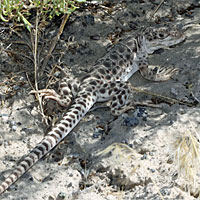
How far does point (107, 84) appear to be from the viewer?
19.4 ft

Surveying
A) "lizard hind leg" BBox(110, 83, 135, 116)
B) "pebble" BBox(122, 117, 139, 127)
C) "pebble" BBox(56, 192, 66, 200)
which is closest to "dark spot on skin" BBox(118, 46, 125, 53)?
"lizard hind leg" BBox(110, 83, 135, 116)

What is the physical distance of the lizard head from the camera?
6.84m

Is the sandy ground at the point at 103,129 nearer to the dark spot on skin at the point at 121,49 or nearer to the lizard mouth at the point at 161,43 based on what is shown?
the lizard mouth at the point at 161,43

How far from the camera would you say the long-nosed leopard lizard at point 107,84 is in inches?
191

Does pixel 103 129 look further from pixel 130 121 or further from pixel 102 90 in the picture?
pixel 102 90

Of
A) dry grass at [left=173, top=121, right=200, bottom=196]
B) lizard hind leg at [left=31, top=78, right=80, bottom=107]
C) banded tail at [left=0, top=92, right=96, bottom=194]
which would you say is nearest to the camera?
dry grass at [left=173, top=121, right=200, bottom=196]

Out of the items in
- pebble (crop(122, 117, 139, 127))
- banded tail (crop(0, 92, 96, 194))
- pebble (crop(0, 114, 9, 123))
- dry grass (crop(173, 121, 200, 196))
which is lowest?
pebble (crop(122, 117, 139, 127))

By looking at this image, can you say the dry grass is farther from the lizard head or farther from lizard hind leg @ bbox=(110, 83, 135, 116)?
the lizard head

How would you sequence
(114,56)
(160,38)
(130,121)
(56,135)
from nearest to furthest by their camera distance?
(56,135), (130,121), (114,56), (160,38)

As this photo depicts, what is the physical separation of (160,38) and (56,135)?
294 cm

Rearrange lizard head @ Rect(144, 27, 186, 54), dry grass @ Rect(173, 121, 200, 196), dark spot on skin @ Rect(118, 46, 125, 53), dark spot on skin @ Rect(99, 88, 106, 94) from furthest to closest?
lizard head @ Rect(144, 27, 186, 54) → dark spot on skin @ Rect(118, 46, 125, 53) → dark spot on skin @ Rect(99, 88, 106, 94) → dry grass @ Rect(173, 121, 200, 196)

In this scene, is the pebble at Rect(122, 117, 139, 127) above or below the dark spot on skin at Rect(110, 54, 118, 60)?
below

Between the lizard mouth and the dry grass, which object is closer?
the dry grass

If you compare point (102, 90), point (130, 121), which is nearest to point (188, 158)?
point (130, 121)
